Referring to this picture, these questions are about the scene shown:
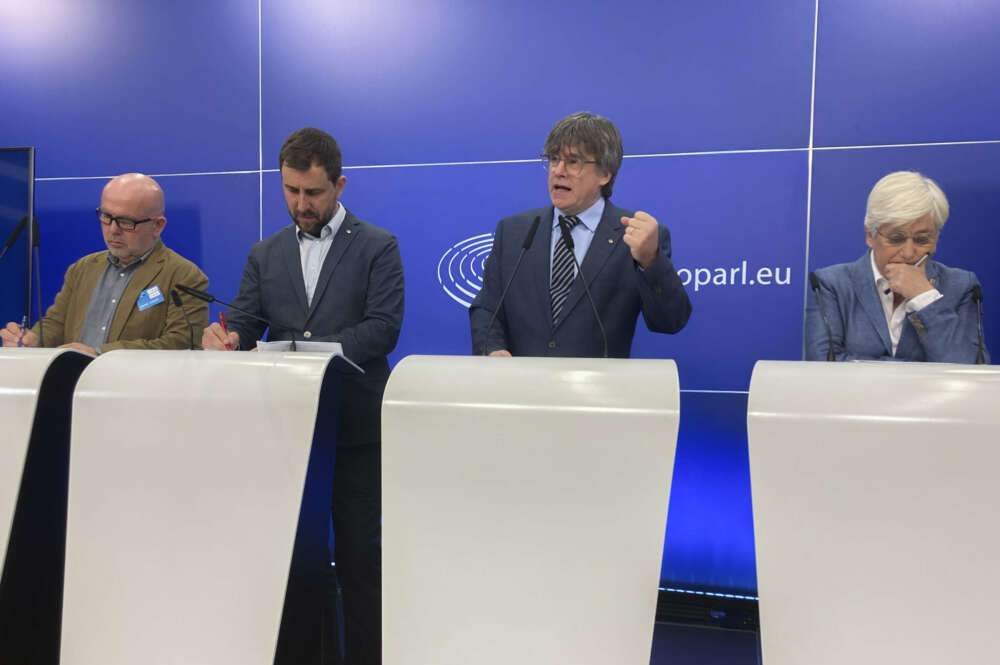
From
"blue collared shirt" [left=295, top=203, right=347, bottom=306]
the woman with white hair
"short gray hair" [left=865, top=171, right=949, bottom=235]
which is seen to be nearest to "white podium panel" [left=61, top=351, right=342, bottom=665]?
"blue collared shirt" [left=295, top=203, right=347, bottom=306]

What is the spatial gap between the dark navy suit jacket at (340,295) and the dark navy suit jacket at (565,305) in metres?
0.25

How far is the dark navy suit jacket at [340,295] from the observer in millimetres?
1996

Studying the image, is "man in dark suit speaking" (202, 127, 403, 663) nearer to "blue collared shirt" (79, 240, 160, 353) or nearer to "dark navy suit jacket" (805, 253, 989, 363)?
"blue collared shirt" (79, 240, 160, 353)

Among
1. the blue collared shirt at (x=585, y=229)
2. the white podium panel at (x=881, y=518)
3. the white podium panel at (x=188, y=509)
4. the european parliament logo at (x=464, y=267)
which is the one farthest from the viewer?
the european parliament logo at (x=464, y=267)

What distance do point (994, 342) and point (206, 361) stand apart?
8.57 feet

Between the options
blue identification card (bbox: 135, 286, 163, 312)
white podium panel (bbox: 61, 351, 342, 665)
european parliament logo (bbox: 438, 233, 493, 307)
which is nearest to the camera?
white podium panel (bbox: 61, 351, 342, 665)

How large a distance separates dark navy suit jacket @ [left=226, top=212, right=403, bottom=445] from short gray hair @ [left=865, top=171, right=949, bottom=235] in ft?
4.06

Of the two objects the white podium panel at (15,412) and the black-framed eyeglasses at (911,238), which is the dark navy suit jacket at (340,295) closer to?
the white podium panel at (15,412)

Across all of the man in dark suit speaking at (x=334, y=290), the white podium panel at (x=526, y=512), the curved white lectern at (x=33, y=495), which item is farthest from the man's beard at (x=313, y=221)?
the white podium panel at (x=526, y=512)

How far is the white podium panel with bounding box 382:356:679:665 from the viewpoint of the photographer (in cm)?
104

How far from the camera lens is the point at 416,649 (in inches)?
42.9

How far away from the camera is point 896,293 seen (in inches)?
75.2

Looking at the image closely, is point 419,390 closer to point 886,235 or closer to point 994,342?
point 886,235

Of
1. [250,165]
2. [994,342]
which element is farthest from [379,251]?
[994,342]
